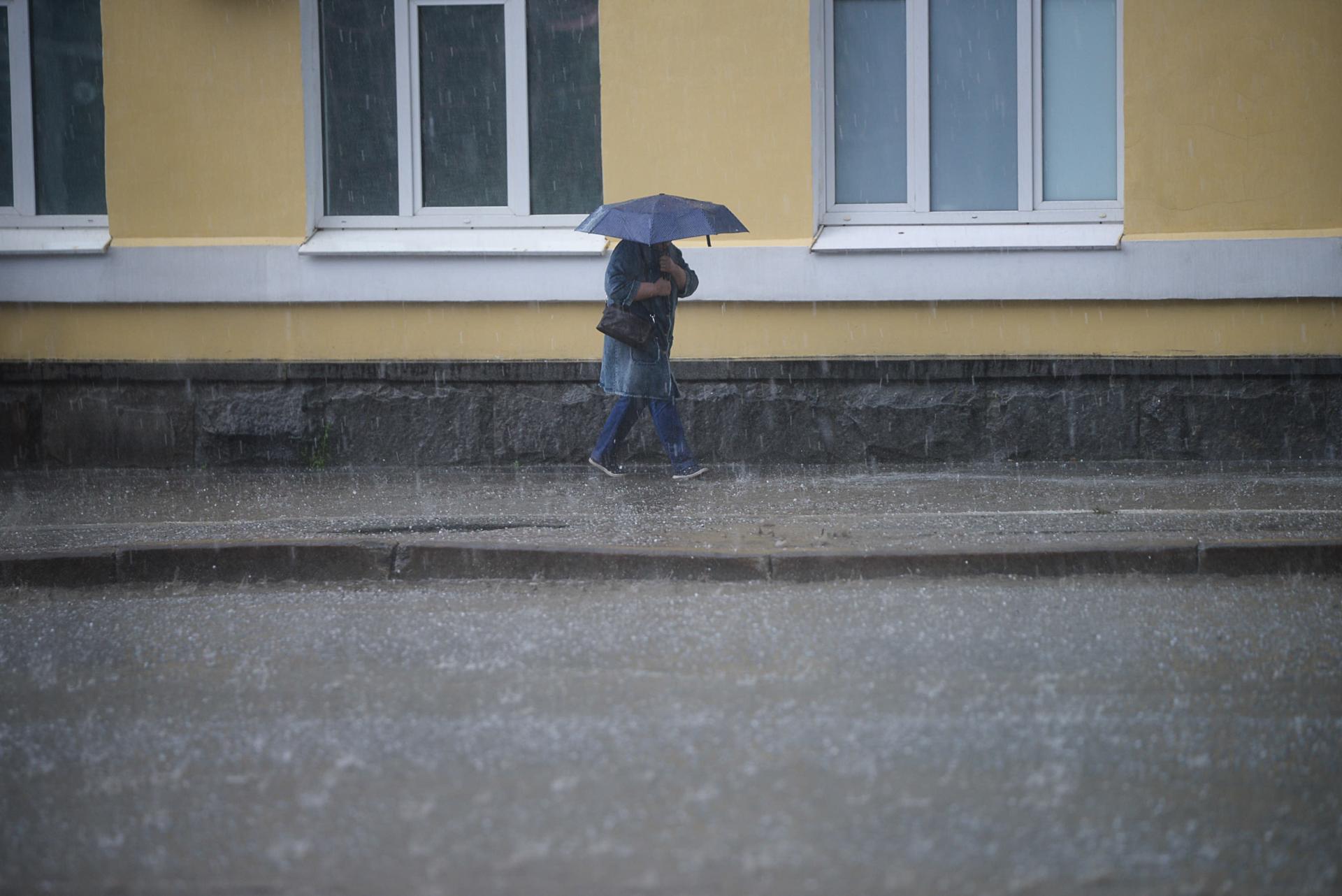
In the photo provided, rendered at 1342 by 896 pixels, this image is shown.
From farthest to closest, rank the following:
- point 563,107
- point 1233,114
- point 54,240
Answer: point 54,240 → point 563,107 → point 1233,114

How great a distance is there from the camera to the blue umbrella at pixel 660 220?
9062 mm

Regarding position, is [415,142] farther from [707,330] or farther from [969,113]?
[969,113]

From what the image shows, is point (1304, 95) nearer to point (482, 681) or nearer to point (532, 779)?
point (482, 681)

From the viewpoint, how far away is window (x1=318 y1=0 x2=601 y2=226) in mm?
11438

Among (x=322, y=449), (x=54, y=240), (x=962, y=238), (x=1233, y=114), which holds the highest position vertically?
(x=1233, y=114)

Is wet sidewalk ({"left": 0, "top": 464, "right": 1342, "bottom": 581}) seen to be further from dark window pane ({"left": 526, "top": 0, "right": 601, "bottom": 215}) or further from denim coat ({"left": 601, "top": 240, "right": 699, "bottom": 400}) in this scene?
dark window pane ({"left": 526, "top": 0, "right": 601, "bottom": 215})

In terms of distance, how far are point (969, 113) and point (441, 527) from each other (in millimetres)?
5547

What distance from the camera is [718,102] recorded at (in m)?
11.0

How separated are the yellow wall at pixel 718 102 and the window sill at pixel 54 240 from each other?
3824 millimetres

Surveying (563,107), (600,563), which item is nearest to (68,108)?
(563,107)

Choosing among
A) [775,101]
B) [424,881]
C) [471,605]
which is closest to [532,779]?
[424,881]

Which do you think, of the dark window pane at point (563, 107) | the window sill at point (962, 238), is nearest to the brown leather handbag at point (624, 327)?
the window sill at point (962, 238)

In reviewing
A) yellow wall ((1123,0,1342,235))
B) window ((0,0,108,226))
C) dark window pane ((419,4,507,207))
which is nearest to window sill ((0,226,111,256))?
window ((0,0,108,226))

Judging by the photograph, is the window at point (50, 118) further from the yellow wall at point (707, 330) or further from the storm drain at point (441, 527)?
the storm drain at point (441, 527)
